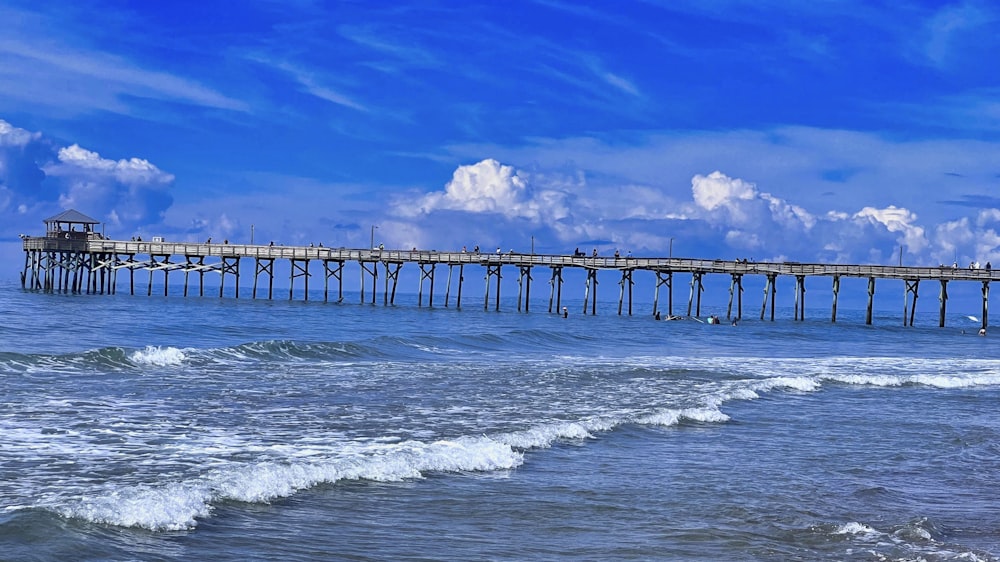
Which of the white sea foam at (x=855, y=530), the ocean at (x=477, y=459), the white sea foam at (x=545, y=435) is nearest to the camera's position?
the ocean at (x=477, y=459)

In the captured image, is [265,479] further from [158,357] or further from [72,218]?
[72,218]

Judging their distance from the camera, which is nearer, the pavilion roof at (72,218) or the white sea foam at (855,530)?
the white sea foam at (855,530)

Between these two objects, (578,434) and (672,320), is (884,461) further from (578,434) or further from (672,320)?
(672,320)

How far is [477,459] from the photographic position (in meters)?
11.1

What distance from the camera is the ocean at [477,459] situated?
309 inches

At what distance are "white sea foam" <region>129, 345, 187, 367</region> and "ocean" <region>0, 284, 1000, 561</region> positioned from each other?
0.33 ft

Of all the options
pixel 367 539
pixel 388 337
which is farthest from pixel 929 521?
pixel 388 337

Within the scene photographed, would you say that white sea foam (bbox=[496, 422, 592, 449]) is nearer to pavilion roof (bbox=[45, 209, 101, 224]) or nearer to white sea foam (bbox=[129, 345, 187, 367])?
Result: white sea foam (bbox=[129, 345, 187, 367])

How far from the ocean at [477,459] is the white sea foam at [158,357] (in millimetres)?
100

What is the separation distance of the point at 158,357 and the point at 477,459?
13.0 metres

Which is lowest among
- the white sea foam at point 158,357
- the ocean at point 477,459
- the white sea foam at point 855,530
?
the white sea foam at point 158,357

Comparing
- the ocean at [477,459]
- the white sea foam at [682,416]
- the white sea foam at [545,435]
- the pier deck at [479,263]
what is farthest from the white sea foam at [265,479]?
the pier deck at [479,263]

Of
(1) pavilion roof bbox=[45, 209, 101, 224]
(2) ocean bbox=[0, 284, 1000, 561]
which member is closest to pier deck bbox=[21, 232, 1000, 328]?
(1) pavilion roof bbox=[45, 209, 101, 224]

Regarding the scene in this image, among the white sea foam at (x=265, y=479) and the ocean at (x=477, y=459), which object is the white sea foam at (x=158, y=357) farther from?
the white sea foam at (x=265, y=479)
